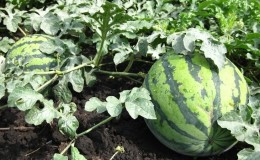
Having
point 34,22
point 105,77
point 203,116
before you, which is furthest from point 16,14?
point 203,116

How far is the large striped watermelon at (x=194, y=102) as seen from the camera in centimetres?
238

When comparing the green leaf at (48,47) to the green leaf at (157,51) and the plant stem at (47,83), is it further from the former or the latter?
the green leaf at (157,51)

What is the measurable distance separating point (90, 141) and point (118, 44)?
67 cm

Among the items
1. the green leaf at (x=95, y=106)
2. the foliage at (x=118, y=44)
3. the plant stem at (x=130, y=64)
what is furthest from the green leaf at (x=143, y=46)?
the green leaf at (x=95, y=106)

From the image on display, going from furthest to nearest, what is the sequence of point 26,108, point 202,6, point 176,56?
1. point 202,6
2. point 176,56
3. point 26,108

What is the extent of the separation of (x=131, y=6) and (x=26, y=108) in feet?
4.75

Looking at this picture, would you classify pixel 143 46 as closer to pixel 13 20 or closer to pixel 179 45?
pixel 179 45

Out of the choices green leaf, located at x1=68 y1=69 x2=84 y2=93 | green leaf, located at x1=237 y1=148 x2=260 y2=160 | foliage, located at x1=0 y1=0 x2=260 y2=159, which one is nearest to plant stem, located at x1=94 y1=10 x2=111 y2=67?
foliage, located at x1=0 y1=0 x2=260 y2=159

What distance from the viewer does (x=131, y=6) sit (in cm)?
350

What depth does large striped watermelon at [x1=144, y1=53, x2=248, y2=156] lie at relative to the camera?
7.80 feet

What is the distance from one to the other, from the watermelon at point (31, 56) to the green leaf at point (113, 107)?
56cm

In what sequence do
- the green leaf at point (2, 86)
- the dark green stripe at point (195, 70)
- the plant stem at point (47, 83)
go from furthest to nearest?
the plant stem at point (47, 83) < the green leaf at point (2, 86) < the dark green stripe at point (195, 70)

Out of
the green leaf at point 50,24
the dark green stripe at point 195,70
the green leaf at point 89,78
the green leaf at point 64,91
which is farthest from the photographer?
the green leaf at point 50,24

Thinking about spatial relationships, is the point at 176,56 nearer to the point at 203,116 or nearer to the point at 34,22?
the point at 203,116
